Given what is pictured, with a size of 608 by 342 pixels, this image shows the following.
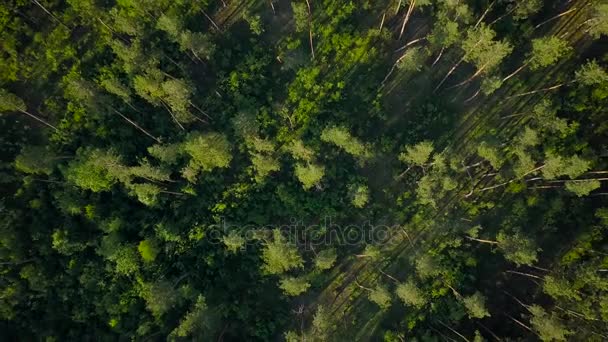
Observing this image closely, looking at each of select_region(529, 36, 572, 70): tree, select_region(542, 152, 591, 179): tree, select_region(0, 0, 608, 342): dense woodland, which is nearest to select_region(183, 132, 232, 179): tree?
select_region(0, 0, 608, 342): dense woodland

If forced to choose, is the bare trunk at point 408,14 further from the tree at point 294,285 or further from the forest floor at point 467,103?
the tree at point 294,285

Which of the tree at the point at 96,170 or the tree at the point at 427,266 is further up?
the tree at the point at 96,170

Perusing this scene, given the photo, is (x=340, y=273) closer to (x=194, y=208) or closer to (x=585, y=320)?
(x=194, y=208)

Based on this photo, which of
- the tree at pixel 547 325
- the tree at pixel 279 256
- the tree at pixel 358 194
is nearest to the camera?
the tree at pixel 547 325

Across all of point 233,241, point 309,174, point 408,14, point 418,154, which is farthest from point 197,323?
point 408,14

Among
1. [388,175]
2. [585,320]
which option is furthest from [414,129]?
[585,320]

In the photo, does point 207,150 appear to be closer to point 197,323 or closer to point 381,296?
point 197,323

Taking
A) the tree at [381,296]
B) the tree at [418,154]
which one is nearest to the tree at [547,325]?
the tree at [381,296]
